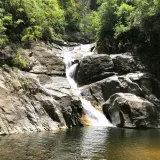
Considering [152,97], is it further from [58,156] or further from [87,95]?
[58,156]

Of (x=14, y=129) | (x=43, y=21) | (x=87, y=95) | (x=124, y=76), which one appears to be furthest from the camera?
(x=43, y=21)

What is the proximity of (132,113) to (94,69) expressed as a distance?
956cm

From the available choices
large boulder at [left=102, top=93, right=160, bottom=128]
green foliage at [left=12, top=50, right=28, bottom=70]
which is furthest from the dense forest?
large boulder at [left=102, top=93, right=160, bottom=128]

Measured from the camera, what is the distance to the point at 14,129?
17688 mm

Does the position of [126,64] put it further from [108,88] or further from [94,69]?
[108,88]

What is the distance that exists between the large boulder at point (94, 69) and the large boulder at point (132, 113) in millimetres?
6667

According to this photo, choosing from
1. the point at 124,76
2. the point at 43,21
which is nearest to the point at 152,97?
the point at 124,76

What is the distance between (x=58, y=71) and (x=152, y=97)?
11.4 m

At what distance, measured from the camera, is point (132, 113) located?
2559 centimetres

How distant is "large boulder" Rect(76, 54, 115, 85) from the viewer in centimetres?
3312

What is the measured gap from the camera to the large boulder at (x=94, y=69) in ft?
109

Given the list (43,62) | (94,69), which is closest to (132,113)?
(94,69)

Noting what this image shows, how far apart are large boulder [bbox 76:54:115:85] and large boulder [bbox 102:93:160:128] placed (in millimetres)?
6667

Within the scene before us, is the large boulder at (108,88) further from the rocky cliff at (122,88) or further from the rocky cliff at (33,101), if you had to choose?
the rocky cliff at (33,101)
